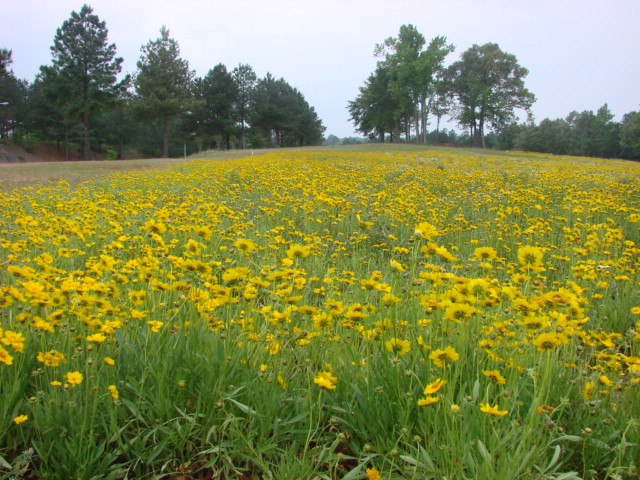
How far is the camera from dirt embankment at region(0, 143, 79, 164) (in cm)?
3988

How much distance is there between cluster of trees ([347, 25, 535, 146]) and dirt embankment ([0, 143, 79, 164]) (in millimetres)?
35016

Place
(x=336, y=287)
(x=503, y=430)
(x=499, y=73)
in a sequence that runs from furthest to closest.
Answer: (x=499, y=73) < (x=336, y=287) < (x=503, y=430)

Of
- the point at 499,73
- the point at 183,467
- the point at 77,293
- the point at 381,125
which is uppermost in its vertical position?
the point at 499,73

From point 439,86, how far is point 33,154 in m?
43.9

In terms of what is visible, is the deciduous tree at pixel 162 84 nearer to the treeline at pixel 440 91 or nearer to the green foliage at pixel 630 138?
the treeline at pixel 440 91

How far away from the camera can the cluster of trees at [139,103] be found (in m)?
35.4

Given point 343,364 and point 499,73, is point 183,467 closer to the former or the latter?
point 343,364

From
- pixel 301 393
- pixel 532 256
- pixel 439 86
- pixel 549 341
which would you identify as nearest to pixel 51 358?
pixel 301 393

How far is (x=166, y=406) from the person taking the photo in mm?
1619

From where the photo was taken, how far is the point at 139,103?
37719mm

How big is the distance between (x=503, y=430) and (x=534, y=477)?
17 centimetres

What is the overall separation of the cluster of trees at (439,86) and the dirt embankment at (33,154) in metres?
35.0

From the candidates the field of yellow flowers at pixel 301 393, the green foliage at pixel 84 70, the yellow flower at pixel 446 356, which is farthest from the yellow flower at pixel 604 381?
the green foliage at pixel 84 70

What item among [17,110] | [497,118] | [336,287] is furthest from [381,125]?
[336,287]
